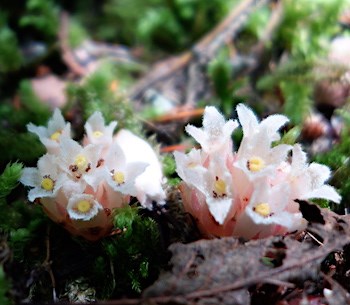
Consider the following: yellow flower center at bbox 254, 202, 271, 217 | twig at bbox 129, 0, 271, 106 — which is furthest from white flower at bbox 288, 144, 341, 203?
twig at bbox 129, 0, 271, 106

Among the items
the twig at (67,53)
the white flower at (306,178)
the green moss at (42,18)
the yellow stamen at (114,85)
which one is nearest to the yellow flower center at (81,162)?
the white flower at (306,178)

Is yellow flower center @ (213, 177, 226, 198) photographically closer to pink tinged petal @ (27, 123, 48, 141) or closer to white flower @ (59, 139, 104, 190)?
white flower @ (59, 139, 104, 190)

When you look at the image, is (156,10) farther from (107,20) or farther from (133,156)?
(133,156)

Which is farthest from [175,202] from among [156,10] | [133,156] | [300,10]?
[156,10]

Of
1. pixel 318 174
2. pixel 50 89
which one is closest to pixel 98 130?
pixel 318 174

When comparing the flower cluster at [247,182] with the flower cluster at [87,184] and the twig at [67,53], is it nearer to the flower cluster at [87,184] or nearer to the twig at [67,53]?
the flower cluster at [87,184]

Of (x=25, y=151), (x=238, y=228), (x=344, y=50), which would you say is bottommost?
(x=25, y=151)

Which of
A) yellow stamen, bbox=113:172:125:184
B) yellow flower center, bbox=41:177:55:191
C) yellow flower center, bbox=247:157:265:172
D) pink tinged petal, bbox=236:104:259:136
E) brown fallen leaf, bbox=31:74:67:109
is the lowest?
brown fallen leaf, bbox=31:74:67:109
